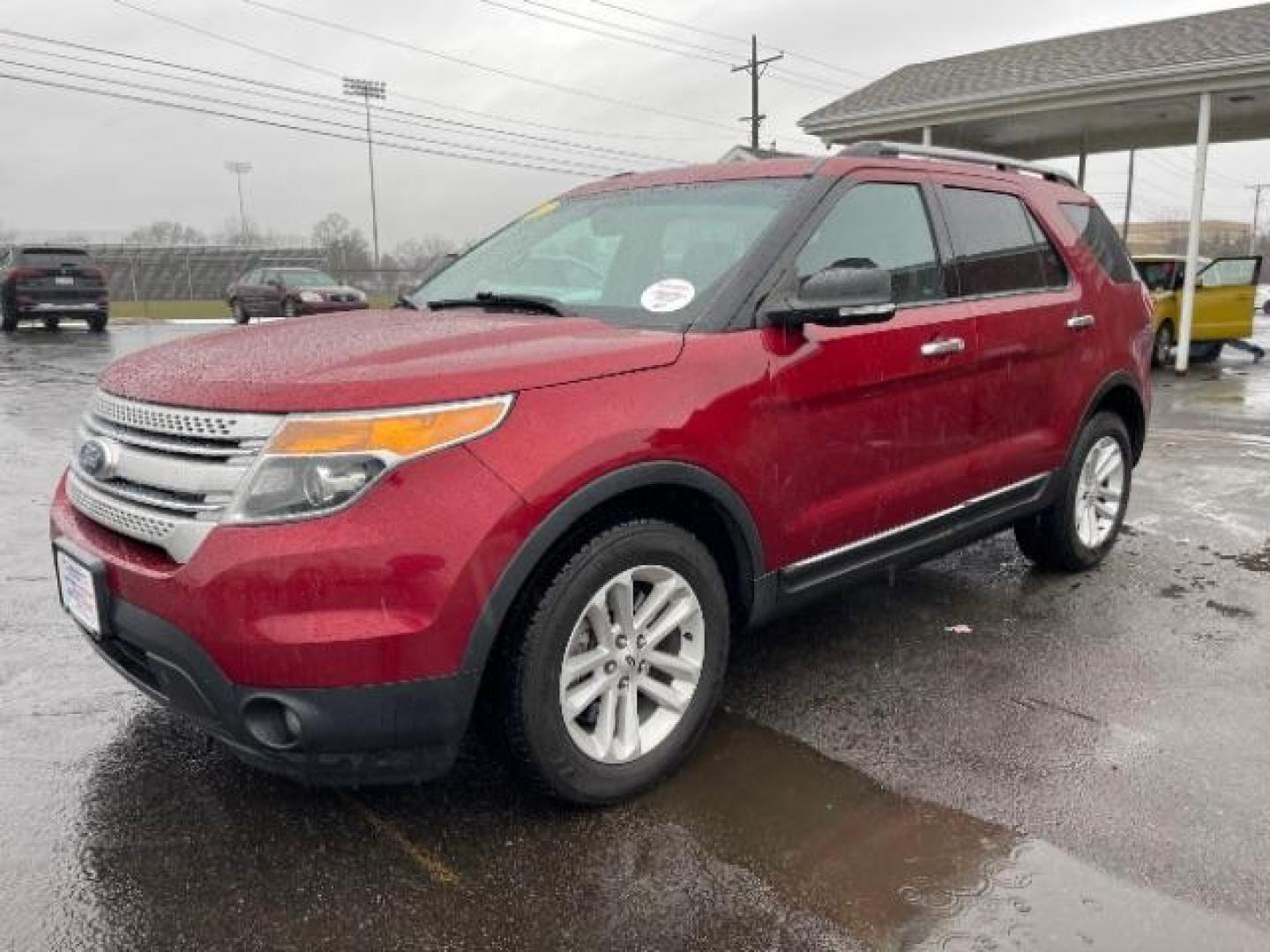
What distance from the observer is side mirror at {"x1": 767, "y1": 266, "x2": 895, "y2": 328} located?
2.88m

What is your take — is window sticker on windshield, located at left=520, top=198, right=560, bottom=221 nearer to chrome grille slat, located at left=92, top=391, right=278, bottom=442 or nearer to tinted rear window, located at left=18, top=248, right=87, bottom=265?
chrome grille slat, located at left=92, top=391, right=278, bottom=442

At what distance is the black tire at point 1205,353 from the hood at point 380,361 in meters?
15.4

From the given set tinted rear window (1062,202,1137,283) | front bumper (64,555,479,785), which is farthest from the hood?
tinted rear window (1062,202,1137,283)

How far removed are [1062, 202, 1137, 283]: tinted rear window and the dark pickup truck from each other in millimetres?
21342

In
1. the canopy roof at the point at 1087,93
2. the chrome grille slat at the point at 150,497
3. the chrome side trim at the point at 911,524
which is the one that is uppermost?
the canopy roof at the point at 1087,93

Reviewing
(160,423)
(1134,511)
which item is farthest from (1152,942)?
(1134,511)

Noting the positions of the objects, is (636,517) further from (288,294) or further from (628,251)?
(288,294)

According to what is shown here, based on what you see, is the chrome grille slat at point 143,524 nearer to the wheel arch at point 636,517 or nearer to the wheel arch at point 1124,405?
the wheel arch at point 636,517

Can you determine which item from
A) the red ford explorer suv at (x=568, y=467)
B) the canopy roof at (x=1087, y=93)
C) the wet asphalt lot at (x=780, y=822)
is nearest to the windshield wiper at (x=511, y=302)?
the red ford explorer suv at (x=568, y=467)

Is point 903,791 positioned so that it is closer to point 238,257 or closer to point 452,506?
point 452,506

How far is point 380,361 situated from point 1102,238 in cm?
375

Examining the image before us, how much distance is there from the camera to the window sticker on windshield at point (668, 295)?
9.71ft

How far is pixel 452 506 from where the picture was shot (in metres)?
2.25

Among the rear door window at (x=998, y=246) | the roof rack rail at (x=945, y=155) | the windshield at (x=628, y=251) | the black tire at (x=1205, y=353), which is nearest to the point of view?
the windshield at (x=628, y=251)
